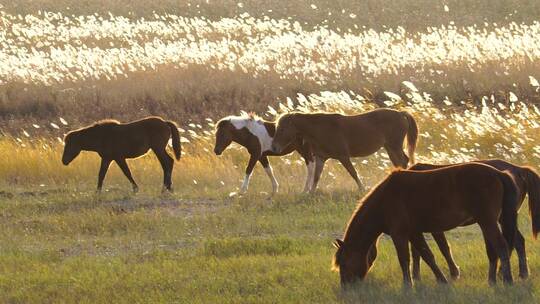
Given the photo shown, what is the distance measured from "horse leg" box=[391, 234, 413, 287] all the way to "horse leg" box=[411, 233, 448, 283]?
0.15 metres

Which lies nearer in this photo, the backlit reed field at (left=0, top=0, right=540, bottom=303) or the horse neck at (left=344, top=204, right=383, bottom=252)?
the horse neck at (left=344, top=204, right=383, bottom=252)

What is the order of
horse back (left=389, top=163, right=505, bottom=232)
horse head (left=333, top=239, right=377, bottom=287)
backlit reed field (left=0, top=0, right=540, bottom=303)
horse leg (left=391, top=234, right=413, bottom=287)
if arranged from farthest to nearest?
backlit reed field (left=0, top=0, right=540, bottom=303) < horse head (left=333, top=239, right=377, bottom=287) < horse leg (left=391, top=234, right=413, bottom=287) < horse back (left=389, top=163, right=505, bottom=232)

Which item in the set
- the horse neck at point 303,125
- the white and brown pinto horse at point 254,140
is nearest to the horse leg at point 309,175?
the white and brown pinto horse at point 254,140

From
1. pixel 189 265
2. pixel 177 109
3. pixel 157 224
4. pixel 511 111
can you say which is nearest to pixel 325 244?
pixel 189 265

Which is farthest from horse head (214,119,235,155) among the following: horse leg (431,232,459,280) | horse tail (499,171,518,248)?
horse tail (499,171,518,248)

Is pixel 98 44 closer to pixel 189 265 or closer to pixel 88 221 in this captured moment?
pixel 88 221

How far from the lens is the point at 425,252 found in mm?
9711

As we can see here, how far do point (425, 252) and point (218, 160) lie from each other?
34.4 ft

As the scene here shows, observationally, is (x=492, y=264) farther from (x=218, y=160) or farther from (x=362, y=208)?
(x=218, y=160)

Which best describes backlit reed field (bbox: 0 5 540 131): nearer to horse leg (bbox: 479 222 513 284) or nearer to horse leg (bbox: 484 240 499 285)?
horse leg (bbox: 484 240 499 285)

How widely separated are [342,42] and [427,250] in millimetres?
21082

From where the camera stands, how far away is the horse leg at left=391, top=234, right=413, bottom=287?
30.8 ft

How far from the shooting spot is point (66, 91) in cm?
2675

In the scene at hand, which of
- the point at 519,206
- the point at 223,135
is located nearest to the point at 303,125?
the point at 223,135
